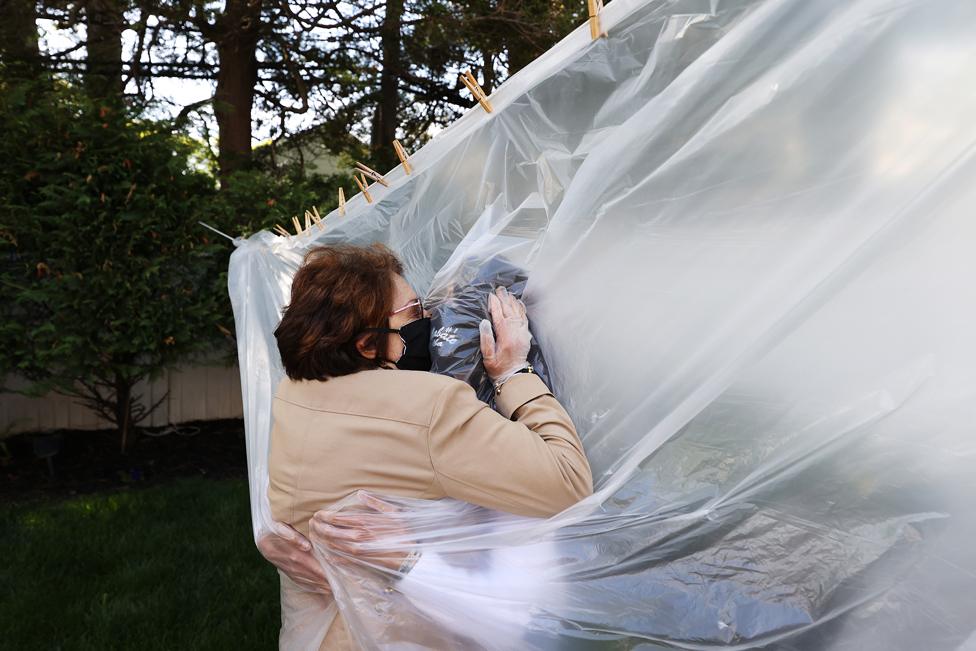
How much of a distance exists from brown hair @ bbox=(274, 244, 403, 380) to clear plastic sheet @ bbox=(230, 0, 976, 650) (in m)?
0.20

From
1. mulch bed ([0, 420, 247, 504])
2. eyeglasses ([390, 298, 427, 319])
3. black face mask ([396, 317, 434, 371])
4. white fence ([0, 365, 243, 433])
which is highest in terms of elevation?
eyeglasses ([390, 298, 427, 319])

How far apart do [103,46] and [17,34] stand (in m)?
0.97

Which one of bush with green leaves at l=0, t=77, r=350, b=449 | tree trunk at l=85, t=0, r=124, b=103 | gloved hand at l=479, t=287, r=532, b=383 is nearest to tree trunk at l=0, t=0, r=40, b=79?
tree trunk at l=85, t=0, r=124, b=103

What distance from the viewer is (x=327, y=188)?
571 centimetres

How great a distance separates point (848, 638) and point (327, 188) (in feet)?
17.2

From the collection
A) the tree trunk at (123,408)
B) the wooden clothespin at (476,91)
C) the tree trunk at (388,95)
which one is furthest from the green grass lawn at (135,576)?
the tree trunk at (388,95)

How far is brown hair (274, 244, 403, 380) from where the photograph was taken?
1.42 m

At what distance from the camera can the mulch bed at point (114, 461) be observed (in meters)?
4.38

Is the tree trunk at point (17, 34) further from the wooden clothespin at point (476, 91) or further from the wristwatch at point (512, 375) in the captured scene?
the wristwatch at point (512, 375)

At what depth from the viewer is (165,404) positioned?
17.3 ft

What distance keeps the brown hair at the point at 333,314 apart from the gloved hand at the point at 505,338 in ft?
0.73

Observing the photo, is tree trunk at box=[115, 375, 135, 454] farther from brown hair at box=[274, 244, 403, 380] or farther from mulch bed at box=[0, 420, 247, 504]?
brown hair at box=[274, 244, 403, 380]

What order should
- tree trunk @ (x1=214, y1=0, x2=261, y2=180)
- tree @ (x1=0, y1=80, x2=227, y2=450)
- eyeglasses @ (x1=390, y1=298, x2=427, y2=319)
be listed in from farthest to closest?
tree trunk @ (x1=214, y1=0, x2=261, y2=180) < tree @ (x1=0, y1=80, x2=227, y2=450) < eyeglasses @ (x1=390, y1=298, x2=427, y2=319)

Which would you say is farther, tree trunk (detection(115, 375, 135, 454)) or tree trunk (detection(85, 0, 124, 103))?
tree trunk (detection(85, 0, 124, 103))
